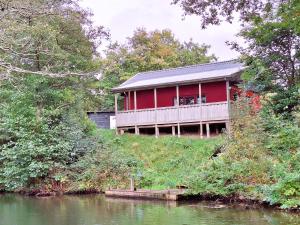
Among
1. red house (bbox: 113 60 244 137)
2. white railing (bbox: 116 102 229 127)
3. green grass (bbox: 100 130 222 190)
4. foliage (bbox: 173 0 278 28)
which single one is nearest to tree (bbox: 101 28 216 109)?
red house (bbox: 113 60 244 137)

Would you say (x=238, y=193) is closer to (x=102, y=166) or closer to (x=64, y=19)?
(x=102, y=166)

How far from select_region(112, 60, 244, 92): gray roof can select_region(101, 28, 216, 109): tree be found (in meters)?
8.47

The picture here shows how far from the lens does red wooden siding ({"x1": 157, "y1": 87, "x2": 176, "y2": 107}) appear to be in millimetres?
28703

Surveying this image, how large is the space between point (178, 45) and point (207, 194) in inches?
1219

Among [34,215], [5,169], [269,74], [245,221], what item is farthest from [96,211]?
[269,74]

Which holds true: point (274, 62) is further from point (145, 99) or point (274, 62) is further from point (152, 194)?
point (145, 99)

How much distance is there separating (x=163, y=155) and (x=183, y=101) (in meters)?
6.54

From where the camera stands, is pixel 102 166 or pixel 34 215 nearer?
pixel 34 215

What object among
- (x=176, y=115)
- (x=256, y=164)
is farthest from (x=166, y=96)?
(x=256, y=164)

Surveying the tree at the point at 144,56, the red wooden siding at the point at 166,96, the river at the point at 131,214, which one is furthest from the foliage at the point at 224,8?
the tree at the point at 144,56

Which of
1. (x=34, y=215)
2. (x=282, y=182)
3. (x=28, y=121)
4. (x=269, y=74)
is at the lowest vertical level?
(x=34, y=215)

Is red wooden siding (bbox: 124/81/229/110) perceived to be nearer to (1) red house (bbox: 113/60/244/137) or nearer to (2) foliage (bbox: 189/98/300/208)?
(1) red house (bbox: 113/60/244/137)

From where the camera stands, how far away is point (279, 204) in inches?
534

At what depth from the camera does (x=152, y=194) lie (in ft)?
55.1
